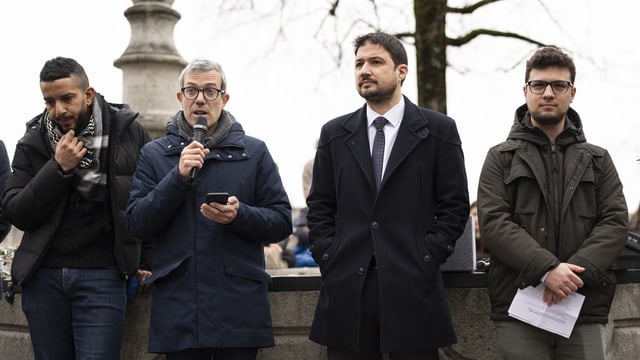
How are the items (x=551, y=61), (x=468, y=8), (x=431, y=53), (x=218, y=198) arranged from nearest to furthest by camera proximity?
(x=218, y=198), (x=551, y=61), (x=431, y=53), (x=468, y=8)

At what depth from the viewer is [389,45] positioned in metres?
4.30

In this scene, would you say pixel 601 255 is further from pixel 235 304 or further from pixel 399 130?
pixel 235 304

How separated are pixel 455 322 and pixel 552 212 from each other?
116 centimetres

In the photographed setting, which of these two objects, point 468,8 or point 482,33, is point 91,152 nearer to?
point 468,8

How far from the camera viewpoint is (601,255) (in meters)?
4.16

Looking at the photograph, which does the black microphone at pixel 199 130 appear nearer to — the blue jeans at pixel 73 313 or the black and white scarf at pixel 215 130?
the black and white scarf at pixel 215 130

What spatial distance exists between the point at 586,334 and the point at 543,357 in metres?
0.23

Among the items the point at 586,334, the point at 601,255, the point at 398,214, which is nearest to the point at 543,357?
the point at 586,334

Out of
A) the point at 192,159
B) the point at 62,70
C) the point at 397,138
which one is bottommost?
the point at 192,159

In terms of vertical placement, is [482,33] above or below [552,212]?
above

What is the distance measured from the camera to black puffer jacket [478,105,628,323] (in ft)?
13.7

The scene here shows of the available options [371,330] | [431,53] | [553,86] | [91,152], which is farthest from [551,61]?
[431,53]

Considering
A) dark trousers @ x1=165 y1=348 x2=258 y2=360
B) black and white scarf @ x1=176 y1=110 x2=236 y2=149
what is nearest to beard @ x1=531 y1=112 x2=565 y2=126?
black and white scarf @ x1=176 y1=110 x2=236 y2=149

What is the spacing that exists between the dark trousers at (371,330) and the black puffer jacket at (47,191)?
1285 millimetres
